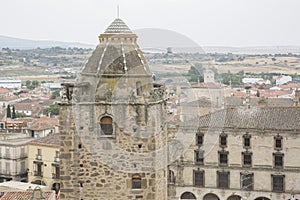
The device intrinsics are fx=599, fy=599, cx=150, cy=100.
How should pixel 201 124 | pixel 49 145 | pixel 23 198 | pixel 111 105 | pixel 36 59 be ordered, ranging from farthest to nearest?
pixel 36 59, pixel 49 145, pixel 201 124, pixel 23 198, pixel 111 105

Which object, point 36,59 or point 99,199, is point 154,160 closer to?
point 99,199

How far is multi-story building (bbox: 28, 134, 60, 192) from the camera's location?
37312 millimetres

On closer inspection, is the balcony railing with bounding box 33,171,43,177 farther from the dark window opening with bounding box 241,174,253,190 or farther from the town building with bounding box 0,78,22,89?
the town building with bounding box 0,78,22,89

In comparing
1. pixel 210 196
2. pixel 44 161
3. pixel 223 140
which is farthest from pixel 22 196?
pixel 44 161

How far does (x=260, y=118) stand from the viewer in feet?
103

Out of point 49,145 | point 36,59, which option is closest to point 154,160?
point 49,145

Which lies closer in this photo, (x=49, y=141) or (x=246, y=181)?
(x=246, y=181)

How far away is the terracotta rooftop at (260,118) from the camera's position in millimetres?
30688

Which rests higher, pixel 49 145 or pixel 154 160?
pixel 154 160

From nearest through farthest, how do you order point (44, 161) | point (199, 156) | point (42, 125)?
point (199, 156) → point (44, 161) → point (42, 125)

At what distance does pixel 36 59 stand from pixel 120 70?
7136 inches

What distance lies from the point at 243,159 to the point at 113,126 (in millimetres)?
21582

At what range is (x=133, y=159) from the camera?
10.5 metres

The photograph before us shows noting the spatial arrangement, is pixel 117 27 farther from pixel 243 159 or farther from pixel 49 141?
pixel 49 141
